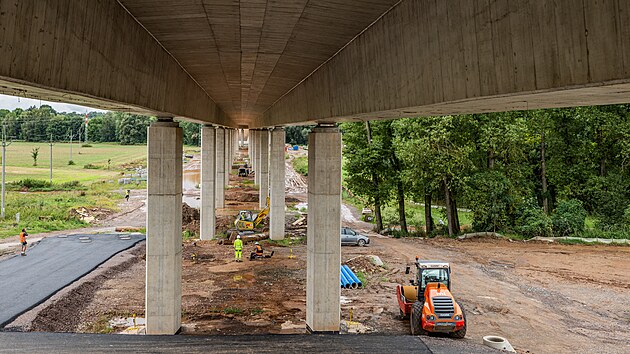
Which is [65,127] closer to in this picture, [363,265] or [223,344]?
[363,265]

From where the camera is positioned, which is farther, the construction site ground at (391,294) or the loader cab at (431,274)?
the construction site ground at (391,294)

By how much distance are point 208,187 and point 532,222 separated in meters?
24.3

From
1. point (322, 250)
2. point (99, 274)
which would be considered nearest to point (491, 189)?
point (322, 250)

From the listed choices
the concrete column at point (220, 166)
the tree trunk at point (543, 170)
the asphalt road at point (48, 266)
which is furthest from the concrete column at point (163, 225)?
the tree trunk at point (543, 170)

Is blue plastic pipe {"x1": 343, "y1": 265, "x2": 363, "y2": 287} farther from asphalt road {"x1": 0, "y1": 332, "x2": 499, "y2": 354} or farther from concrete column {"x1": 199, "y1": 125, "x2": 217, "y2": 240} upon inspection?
concrete column {"x1": 199, "y1": 125, "x2": 217, "y2": 240}

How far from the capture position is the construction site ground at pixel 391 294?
1745 cm

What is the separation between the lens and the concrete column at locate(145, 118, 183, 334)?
17.1 m

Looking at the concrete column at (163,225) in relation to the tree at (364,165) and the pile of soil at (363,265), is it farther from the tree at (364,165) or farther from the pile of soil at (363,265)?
the tree at (364,165)

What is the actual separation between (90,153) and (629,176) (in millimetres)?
127386

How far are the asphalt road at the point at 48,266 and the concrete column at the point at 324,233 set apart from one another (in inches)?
405

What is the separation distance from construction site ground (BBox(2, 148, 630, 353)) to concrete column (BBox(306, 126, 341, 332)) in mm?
1049

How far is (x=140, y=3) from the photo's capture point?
28.7 ft

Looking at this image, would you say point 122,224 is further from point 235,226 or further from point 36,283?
point 36,283

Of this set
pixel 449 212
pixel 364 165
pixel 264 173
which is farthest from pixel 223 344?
pixel 264 173
